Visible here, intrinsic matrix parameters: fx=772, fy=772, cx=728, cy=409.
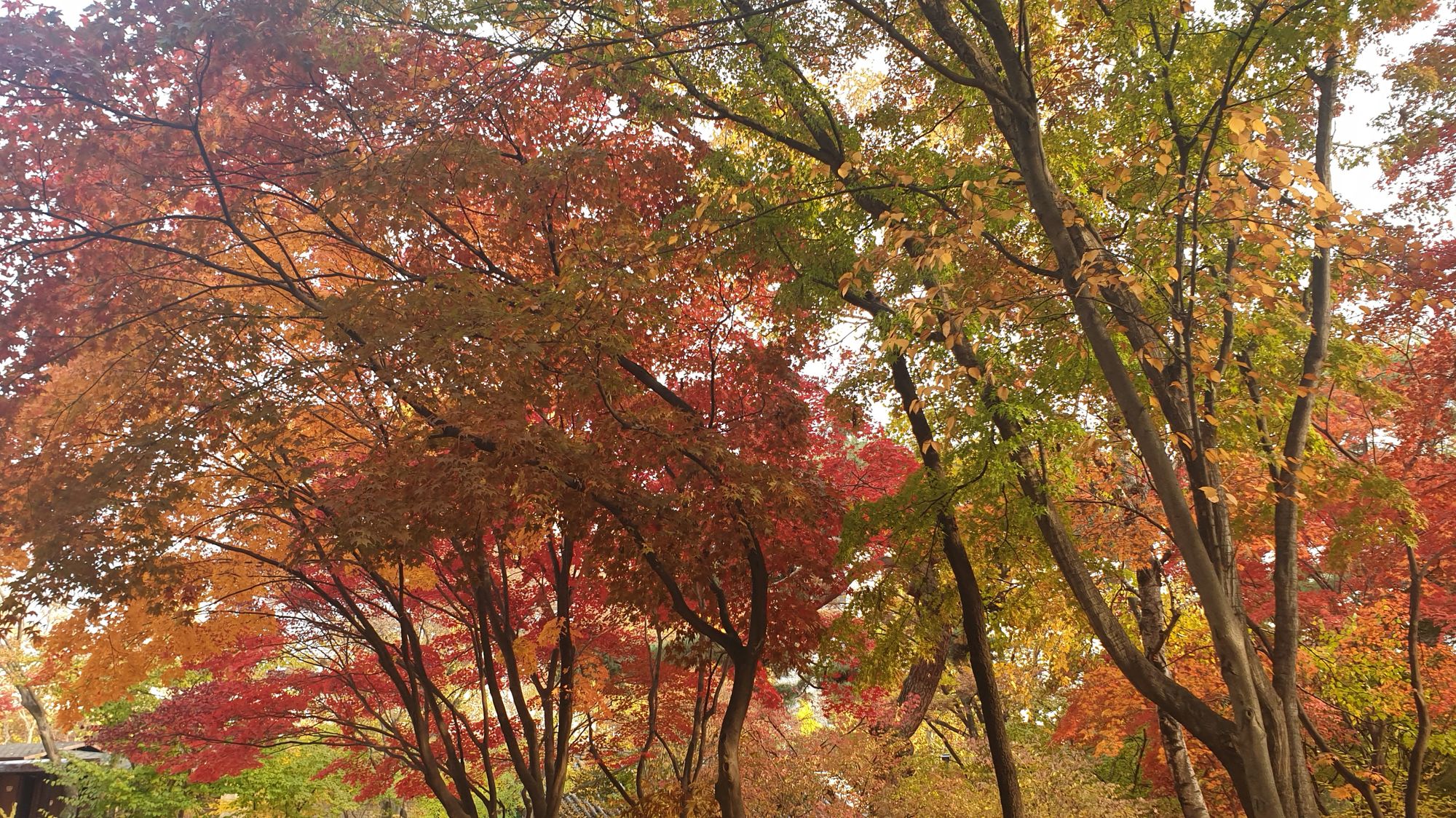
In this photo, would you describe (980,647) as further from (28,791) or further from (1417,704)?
(28,791)

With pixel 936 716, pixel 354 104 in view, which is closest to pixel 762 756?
pixel 936 716

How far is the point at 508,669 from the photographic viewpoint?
730 centimetres

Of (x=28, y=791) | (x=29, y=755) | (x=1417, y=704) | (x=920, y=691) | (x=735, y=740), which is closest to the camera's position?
(x=735, y=740)

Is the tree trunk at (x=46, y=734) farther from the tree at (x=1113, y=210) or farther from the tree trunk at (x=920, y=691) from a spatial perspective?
the tree at (x=1113, y=210)

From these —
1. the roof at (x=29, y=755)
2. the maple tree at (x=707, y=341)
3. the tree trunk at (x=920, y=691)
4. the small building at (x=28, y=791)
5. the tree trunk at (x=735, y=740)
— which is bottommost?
the small building at (x=28, y=791)

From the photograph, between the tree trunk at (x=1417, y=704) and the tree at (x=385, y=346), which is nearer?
the tree at (x=385, y=346)

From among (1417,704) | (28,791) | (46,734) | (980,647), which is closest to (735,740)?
(980,647)

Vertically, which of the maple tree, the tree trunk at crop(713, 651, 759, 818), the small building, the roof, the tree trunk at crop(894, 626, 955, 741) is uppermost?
the maple tree

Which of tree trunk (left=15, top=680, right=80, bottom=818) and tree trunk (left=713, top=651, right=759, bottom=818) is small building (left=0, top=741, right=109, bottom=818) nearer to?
tree trunk (left=15, top=680, right=80, bottom=818)

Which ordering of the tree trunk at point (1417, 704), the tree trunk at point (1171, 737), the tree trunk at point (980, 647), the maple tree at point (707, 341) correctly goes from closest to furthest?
the maple tree at point (707, 341)
the tree trunk at point (980, 647)
the tree trunk at point (1417, 704)
the tree trunk at point (1171, 737)

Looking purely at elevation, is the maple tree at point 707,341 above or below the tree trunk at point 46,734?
above

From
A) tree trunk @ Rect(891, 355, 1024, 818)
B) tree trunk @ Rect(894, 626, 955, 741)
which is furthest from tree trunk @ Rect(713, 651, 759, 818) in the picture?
tree trunk @ Rect(894, 626, 955, 741)

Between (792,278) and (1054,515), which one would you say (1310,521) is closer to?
(1054,515)

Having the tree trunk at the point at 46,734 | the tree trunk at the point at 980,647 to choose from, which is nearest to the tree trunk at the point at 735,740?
the tree trunk at the point at 980,647
